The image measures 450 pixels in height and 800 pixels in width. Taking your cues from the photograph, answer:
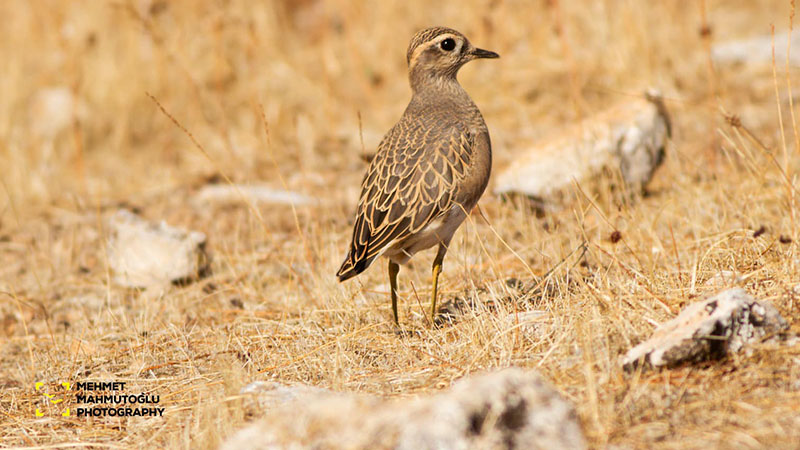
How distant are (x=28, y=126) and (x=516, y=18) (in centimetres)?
595

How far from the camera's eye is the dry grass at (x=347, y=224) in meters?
3.43

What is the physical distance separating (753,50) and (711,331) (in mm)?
7095

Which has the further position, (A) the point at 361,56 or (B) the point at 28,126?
(A) the point at 361,56

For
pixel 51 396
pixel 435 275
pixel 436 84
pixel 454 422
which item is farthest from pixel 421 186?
pixel 51 396

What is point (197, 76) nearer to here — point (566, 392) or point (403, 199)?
point (403, 199)

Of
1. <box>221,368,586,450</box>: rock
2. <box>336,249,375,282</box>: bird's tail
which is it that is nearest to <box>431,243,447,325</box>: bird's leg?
<box>336,249,375,282</box>: bird's tail

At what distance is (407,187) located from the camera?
4.27 meters

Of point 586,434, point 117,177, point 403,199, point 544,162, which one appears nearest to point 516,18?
point 544,162

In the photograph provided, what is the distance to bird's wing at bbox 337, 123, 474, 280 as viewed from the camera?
4180 millimetres

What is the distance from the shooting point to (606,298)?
3803 mm

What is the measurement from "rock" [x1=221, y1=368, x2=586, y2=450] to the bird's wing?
1.64 m

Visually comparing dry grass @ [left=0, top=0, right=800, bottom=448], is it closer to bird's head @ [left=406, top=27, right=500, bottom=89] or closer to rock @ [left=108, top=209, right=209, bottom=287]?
rock @ [left=108, top=209, right=209, bottom=287]

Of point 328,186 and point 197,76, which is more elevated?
point 197,76

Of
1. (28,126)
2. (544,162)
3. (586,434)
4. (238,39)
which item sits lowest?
(586,434)
